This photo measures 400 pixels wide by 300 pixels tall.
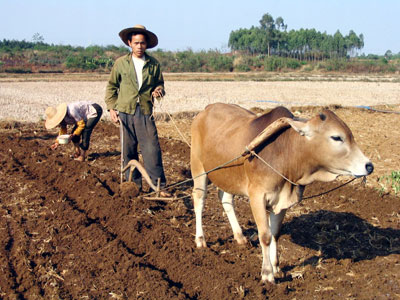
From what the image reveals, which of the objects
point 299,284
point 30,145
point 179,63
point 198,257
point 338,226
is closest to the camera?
point 299,284

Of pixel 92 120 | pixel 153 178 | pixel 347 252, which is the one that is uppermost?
pixel 92 120

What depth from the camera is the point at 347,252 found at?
5.62 m

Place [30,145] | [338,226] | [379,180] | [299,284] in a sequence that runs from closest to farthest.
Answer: [299,284] → [338,226] → [379,180] → [30,145]

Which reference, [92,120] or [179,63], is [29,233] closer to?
[92,120]

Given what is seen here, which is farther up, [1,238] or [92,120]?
[92,120]

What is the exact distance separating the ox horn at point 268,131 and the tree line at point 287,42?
95184 mm

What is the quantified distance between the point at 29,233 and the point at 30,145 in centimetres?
520

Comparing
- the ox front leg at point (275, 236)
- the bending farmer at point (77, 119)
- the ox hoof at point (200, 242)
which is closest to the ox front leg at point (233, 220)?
the ox hoof at point (200, 242)

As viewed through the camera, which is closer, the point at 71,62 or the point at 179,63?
the point at 71,62

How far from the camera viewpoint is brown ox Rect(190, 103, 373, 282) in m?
4.29

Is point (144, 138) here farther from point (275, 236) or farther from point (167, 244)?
point (275, 236)

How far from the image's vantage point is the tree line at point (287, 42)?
3858 inches

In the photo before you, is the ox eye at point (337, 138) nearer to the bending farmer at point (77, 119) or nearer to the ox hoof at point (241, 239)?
the ox hoof at point (241, 239)

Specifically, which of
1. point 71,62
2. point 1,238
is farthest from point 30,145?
point 71,62
